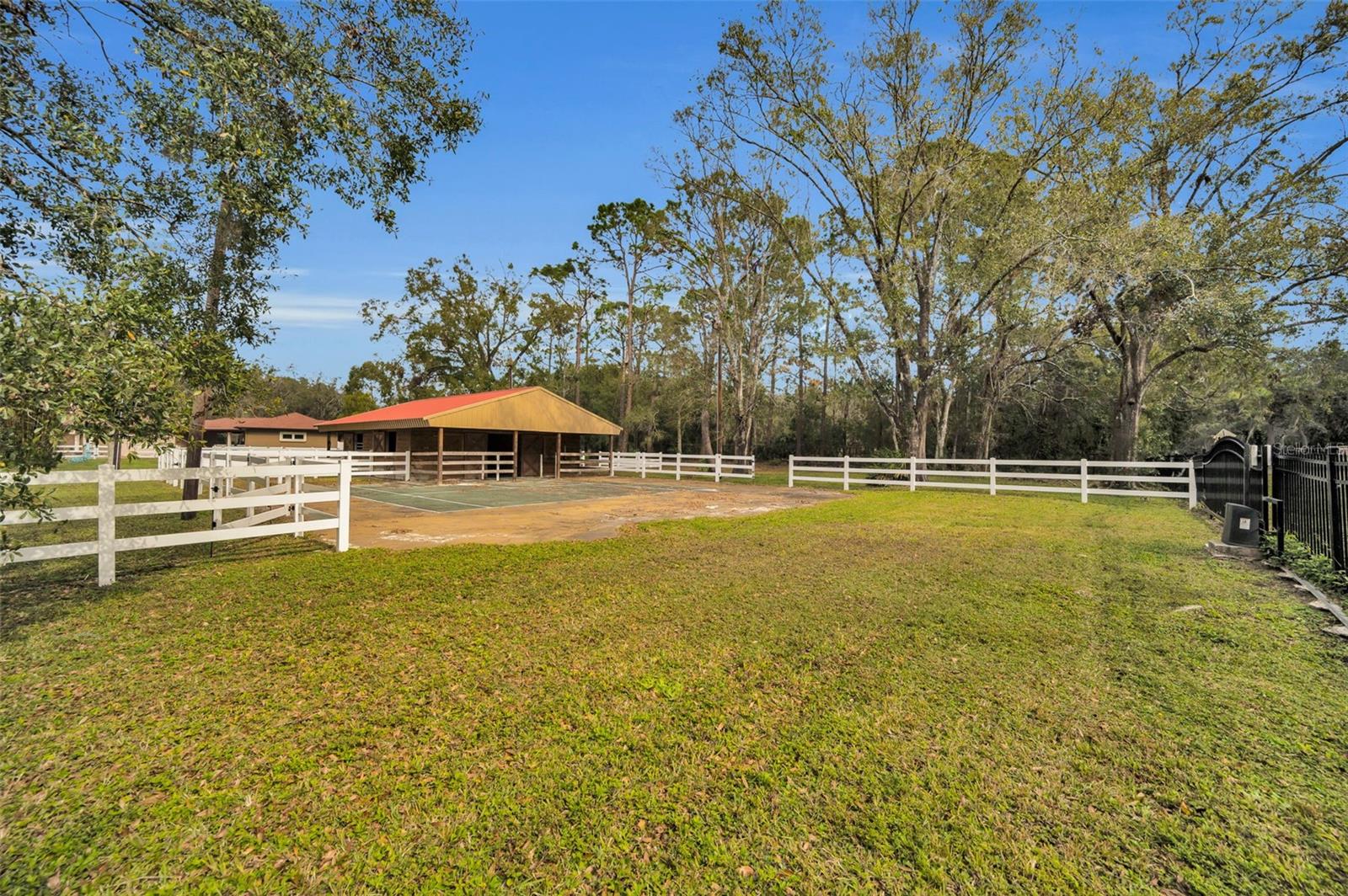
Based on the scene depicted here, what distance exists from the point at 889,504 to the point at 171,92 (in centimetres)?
1214

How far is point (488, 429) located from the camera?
1905 centimetres

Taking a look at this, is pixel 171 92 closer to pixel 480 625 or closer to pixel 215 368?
pixel 215 368

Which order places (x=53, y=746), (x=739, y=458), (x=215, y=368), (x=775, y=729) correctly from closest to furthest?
1. (x=53, y=746)
2. (x=775, y=729)
3. (x=215, y=368)
4. (x=739, y=458)

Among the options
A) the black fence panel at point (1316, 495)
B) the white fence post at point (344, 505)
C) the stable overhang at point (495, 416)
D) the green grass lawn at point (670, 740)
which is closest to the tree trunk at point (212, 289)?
the white fence post at point (344, 505)

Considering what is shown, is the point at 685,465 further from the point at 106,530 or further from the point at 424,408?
the point at 106,530

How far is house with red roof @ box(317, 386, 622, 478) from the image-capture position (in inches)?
734

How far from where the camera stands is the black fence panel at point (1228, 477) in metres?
7.54

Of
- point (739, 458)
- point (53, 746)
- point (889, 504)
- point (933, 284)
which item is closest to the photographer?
point (53, 746)

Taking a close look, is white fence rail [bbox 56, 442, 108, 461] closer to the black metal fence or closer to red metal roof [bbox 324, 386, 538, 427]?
red metal roof [bbox 324, 386, 538, 427]

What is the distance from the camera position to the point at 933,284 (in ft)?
59.9

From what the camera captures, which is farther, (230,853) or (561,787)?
(561,787)

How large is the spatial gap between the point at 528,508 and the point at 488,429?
8479 mm

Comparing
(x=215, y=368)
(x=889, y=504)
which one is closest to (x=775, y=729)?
(x=215, y=368)

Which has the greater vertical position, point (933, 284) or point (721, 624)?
point (933, 284)
